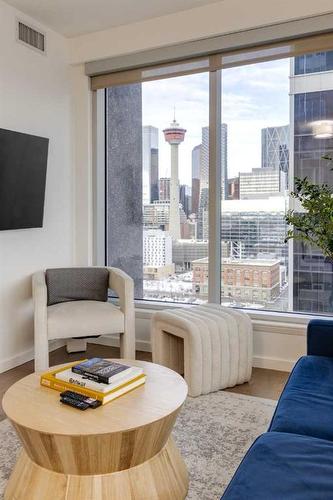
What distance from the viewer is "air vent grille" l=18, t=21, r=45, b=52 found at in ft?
10.9

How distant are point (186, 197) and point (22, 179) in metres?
1.32

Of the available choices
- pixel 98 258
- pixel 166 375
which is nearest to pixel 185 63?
Result: pixel 98 258

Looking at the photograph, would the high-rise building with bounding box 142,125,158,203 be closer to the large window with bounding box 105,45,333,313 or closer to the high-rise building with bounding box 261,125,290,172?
the large window with bounding box 105,45,333,313

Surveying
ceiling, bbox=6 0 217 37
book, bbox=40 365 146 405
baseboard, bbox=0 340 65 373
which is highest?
ceiling, bbox=6 0 217 37

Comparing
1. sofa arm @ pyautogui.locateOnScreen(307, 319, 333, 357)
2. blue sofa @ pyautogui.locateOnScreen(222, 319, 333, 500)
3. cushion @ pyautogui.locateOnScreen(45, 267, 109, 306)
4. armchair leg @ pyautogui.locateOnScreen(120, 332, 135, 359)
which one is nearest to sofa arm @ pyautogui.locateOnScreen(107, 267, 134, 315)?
armchair leg @ pyautogui.locateOnScreen(120, 332, 135, 359)

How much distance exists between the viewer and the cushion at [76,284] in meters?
3.37

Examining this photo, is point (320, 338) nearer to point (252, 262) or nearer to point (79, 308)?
point (252, 262)

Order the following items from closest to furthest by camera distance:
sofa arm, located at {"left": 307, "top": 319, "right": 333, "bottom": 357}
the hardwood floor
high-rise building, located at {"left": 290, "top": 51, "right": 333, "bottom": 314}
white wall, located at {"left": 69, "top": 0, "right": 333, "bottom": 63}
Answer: sofa arm, located at {"left": 307, "top": 319, "right": 333, "bottom": 357} → the hardwood floor → white wall, located at {"left": 69, "top": 0, "right": 333, "bottom": 63} → high-rise building, located at {"left": 290, "top": 51, "right": 333, "bottom": 314}

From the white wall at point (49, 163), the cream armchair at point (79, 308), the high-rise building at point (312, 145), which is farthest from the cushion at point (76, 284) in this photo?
the high-rise building at point (312, 145)

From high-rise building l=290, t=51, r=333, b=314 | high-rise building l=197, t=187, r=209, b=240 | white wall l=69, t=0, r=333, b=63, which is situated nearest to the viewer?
white wall l=69, t=0, r=333, b=63

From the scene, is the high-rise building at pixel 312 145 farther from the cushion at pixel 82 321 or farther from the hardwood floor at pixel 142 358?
the cushion at pixel 82 321

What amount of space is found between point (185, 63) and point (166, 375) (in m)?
2.58

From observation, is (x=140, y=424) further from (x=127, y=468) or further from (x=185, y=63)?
(x=185, y=63)

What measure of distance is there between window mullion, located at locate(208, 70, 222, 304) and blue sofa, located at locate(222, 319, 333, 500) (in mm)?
1638
